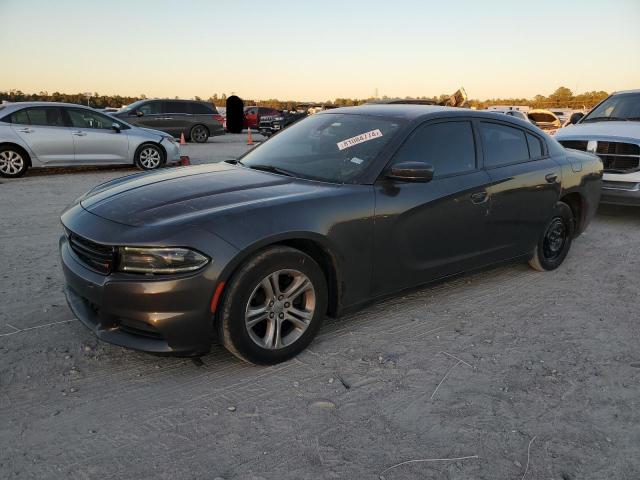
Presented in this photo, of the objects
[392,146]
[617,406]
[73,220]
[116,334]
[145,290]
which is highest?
[392,146]

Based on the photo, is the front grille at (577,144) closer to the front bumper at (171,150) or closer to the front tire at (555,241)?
the front tire at (555,241)

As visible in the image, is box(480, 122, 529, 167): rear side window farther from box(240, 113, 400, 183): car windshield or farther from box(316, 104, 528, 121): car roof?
box(240, 113, 400, 183): car windshield

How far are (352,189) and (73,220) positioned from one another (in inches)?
69.7

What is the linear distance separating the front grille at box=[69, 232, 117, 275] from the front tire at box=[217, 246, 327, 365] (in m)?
0.66

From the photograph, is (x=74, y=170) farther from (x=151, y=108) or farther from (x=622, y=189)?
(x=622, y=189)

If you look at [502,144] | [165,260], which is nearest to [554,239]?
[502,144]

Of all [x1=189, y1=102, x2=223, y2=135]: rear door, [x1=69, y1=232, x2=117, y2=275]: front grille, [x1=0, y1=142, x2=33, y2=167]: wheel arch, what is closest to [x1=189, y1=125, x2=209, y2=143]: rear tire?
[x1=189, y1=102, x2=223, y2=135]: rear door

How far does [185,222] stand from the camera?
9.32 feet

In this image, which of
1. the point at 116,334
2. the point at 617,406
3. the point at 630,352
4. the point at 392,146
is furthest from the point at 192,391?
the point at 630,352

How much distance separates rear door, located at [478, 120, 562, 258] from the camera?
4.32m

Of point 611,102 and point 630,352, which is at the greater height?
point 611,102

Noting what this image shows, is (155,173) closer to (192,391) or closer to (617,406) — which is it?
(192,391)

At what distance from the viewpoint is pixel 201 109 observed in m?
20.0

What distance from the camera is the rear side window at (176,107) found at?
19.2 meters
